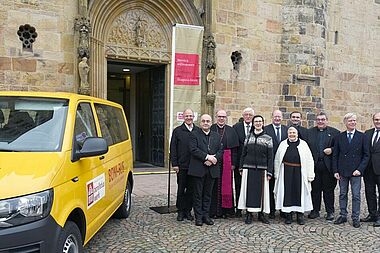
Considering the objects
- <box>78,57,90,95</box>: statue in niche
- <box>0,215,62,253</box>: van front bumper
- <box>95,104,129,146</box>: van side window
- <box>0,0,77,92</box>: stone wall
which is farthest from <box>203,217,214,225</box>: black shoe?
<box>0,0,77,92</box>: stone wall

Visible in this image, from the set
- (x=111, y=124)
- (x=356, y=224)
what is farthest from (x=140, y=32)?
(x=356, y=224)

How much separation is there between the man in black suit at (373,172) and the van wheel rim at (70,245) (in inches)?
188

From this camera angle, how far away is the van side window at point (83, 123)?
Result: 4001 millimetres

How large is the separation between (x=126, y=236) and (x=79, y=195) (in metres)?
1.87

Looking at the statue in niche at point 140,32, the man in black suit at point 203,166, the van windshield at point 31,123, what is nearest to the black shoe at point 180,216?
the man in black suit at point 203,166

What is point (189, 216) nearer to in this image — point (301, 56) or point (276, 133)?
point (276, 133)

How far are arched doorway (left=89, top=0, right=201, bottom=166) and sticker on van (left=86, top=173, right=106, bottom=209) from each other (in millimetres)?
6467

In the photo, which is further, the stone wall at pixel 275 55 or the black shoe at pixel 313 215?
the stone wall at pixel 275 55

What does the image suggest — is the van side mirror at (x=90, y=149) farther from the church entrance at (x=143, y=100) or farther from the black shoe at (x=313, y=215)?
the church entrance at (x=143, y=100)

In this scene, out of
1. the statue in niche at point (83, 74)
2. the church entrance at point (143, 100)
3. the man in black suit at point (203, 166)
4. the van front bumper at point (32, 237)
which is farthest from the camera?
the church entrance at point (143, 100)

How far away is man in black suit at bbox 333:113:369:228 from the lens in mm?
6266

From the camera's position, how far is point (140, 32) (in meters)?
11.8

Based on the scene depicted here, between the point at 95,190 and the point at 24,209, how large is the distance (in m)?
1.33

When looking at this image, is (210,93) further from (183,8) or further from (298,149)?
(298,149)
